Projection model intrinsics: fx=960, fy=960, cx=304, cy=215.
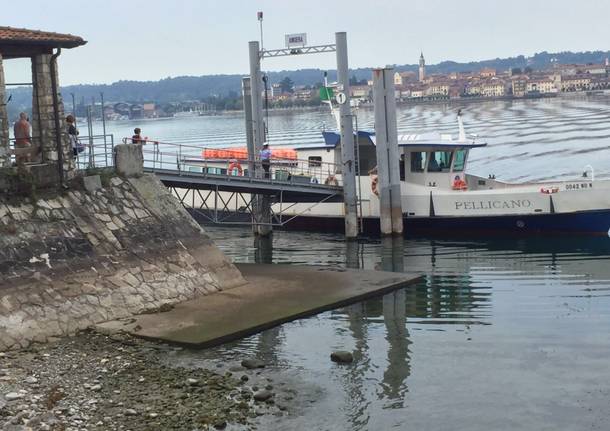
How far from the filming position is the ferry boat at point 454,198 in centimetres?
3297

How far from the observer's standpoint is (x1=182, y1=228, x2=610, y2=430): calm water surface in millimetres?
15109

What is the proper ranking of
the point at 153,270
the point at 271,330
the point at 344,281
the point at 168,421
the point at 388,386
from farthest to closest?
the point at 344,281 → the point at 153,270 → the point at 271,330 → the point at 388,386 → the point at 168,421

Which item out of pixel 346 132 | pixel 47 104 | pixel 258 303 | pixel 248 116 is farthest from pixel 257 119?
pixel 258 303

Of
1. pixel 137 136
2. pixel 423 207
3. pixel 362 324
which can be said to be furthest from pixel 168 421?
pixel 423 207

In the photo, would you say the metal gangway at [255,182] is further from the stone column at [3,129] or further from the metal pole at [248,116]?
the stone column at [3,129]

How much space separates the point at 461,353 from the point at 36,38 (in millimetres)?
11287

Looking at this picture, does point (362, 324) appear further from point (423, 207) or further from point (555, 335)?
point (423, 207)

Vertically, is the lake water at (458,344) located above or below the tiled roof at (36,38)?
below

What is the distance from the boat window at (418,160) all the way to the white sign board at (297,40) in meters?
5.67

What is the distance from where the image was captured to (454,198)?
34000 mm

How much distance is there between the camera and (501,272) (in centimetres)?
2794

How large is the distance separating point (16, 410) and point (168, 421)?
2296 mm

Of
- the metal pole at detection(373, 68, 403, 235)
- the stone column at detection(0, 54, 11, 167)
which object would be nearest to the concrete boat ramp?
the stone column at detection(0, 54, 11, 167)

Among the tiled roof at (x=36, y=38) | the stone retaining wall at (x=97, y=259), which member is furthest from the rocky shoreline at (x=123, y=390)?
the tiled roof at (x=36, y=38)
